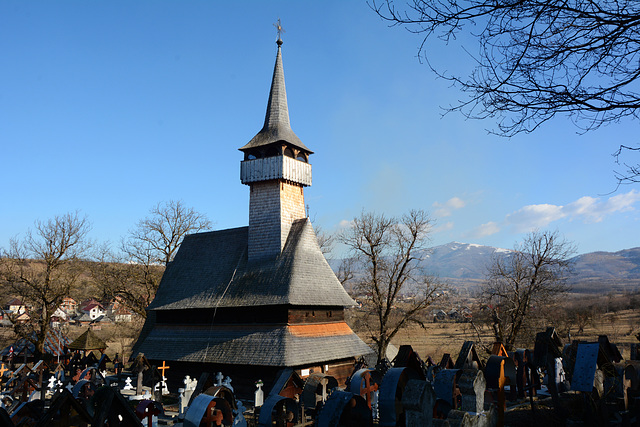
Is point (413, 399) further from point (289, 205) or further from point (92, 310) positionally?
point (92, 310)

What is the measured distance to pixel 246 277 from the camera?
22406mm

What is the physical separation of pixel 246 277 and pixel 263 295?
222 centimetres

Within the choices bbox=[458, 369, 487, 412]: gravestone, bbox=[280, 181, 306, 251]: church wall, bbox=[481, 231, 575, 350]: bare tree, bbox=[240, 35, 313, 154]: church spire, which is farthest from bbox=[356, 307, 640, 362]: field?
bbox=[458, 369, 487, 412]: gravestone

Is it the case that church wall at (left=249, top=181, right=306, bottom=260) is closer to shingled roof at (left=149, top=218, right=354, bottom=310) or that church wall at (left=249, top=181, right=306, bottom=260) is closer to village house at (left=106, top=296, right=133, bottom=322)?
shingled roof at (left=149, top=218, right=354, bottom=310)

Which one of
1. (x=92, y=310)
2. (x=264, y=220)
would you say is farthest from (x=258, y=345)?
(x=92, y=310)

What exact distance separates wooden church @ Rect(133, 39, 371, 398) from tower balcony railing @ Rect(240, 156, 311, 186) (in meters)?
0.06

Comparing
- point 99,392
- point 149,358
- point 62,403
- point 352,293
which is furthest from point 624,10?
point 352,293

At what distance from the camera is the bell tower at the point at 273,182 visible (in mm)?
23156

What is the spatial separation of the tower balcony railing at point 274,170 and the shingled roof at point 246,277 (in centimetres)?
261

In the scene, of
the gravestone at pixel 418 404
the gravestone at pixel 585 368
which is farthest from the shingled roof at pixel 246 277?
the gravestone at pixel 418 404

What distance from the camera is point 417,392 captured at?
6.01 meters

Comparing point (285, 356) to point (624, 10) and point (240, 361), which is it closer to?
point (240, 361)

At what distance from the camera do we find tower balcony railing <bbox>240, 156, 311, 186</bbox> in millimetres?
23641

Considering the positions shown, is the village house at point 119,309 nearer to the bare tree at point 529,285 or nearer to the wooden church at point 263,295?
the wooden church at point 263,295
